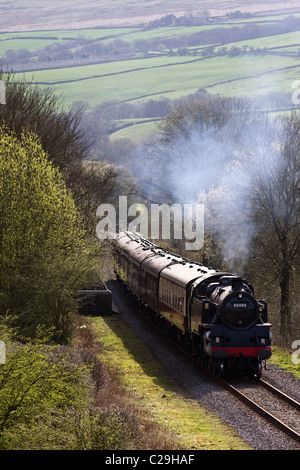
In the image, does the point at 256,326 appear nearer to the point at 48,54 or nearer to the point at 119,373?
the point at 119,373

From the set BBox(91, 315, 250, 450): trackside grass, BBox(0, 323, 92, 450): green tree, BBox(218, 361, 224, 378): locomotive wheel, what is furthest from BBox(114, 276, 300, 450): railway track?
BBox(0, 323, 92, 450): green tree

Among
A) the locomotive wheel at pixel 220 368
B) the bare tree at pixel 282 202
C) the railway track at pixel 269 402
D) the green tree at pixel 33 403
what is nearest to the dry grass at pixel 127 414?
the green tree at pixel 33 403

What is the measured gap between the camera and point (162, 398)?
21.4 meters

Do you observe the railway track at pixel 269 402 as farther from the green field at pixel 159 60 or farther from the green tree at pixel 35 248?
the green field at pixel 159 60

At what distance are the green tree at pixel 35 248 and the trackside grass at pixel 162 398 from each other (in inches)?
128

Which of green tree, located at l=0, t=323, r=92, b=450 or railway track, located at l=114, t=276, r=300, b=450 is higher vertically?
green tree, located at l=0, t=323, r=92, b=450

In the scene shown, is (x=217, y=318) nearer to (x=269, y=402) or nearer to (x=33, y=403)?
(x=269, y=402)

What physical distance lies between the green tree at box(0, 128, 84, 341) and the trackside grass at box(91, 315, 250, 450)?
326cm

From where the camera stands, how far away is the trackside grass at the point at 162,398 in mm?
16656

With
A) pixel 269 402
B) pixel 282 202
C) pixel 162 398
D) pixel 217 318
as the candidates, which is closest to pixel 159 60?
pixel 282 202

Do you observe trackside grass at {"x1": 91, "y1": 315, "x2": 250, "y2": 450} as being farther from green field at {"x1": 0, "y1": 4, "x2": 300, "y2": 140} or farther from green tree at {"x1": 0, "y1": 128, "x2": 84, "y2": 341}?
green field at {"x1": 0, "y1": 4, "x2": 300, "y2": 140}

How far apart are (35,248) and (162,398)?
8.28 meters

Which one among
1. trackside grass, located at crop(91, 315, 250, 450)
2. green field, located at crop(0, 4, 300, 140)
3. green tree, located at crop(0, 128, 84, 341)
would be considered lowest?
trackside grass, located at crop(91, 315, 250, 450)

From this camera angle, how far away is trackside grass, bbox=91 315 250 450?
16656 mm
